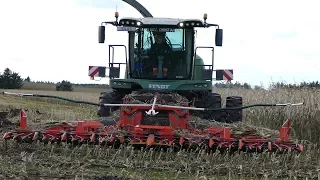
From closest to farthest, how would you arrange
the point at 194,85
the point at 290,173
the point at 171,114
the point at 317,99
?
the point at 290,173
the point at 171,114
the point at 194,85
the point at 317,99

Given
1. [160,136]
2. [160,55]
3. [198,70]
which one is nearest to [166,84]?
[160,55]

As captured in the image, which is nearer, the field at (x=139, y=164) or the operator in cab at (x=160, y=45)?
the field at (x=139, y=164)

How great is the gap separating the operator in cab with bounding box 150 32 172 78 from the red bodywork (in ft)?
8.71

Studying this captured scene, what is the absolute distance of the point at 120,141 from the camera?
706cm

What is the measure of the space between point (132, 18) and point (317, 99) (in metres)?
4.77

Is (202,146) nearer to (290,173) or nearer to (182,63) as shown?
(290,173)

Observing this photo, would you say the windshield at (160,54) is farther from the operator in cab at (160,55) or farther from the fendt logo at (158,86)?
the fendt logo at (158,86)

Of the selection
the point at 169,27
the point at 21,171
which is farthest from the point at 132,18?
the point at 21,171

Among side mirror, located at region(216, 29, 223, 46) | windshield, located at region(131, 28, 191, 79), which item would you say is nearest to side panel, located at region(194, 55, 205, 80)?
windshield, located at region(131, 28, 191, 79)

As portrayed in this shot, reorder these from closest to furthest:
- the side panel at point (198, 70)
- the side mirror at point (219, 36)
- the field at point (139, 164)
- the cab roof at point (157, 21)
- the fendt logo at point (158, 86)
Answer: the field at point (139, 164) → the fendt logo at point (158, 86) → the cab roof at point (157, 21) → the side mirror at point (219, 36) → the side panel at point (198, 70)

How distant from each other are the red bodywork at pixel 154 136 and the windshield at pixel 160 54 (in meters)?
2.70

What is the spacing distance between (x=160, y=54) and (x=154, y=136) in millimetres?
3373

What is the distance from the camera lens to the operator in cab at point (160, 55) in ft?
33.4

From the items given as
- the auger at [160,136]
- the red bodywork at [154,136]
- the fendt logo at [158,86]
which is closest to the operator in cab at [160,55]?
the fendt logo at [158,86]
